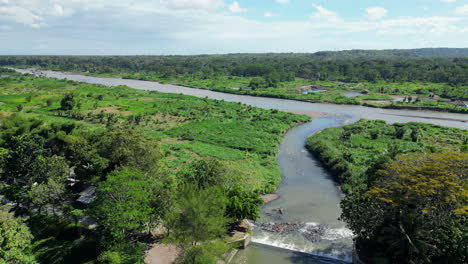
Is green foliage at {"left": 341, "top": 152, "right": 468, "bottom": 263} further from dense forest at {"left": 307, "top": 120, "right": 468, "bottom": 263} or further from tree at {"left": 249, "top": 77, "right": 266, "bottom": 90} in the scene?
tree at {"left": 249, "top": 77, "right": 266, "bottom": 90}

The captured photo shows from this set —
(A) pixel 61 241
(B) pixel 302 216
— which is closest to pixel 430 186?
(B) pixel 302 216

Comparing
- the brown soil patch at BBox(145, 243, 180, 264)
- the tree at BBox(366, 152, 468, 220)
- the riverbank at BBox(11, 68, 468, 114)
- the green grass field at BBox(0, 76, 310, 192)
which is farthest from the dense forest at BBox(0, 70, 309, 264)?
the riverbank at BBox(11, 68, 468, 114)

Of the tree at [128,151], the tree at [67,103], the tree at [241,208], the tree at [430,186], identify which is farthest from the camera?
the tree at [67,103]

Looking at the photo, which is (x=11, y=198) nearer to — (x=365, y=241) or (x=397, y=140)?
(x=365, y=241)

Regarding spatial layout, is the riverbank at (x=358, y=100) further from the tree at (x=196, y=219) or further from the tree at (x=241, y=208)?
the tree at (x=196, y=219)

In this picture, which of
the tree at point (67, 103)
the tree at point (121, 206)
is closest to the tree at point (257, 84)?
the tree at point (67, 103)
